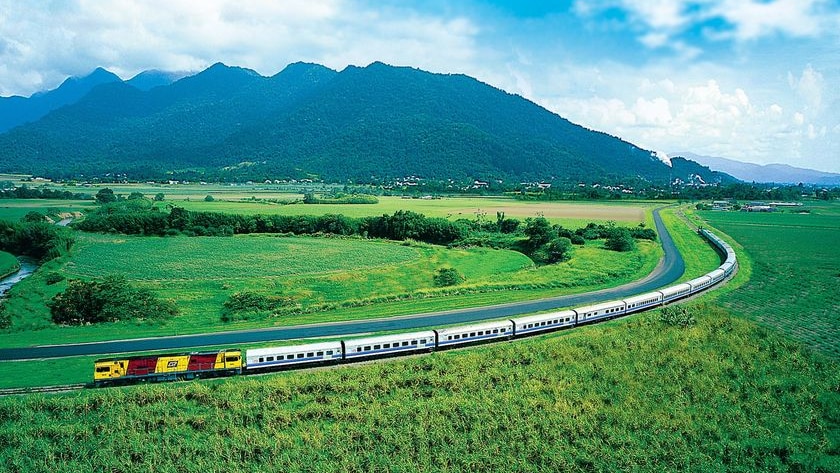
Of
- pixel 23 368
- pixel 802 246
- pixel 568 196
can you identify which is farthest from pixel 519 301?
pixel 568 196

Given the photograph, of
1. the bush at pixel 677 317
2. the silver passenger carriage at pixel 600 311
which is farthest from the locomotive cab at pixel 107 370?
the bush at pixel 677 317

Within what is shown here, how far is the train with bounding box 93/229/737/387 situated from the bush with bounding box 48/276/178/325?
12.0 meters

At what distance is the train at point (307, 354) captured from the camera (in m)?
30.7

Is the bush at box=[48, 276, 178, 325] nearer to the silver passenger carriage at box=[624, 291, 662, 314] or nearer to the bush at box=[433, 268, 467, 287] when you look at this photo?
the bush at box=[433, 268, 467, 287]

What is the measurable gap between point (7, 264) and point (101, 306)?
35592 mm

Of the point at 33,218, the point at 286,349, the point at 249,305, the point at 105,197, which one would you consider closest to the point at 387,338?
the point at 286,349

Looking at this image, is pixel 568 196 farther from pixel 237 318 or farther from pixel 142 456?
pixel 142 456

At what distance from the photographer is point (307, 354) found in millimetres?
32688

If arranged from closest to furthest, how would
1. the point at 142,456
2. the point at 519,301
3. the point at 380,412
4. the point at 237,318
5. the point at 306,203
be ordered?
the point at 142,456, the point at 380,412, the point at 237,318, the point at 519,301, the point at 306,203

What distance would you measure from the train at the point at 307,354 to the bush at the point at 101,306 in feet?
39.5

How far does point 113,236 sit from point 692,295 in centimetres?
9460

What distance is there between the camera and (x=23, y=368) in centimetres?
3272

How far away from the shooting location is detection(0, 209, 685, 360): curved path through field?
36.8 meters

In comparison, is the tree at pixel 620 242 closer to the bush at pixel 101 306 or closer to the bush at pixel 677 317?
the bush at pixel 677 317
